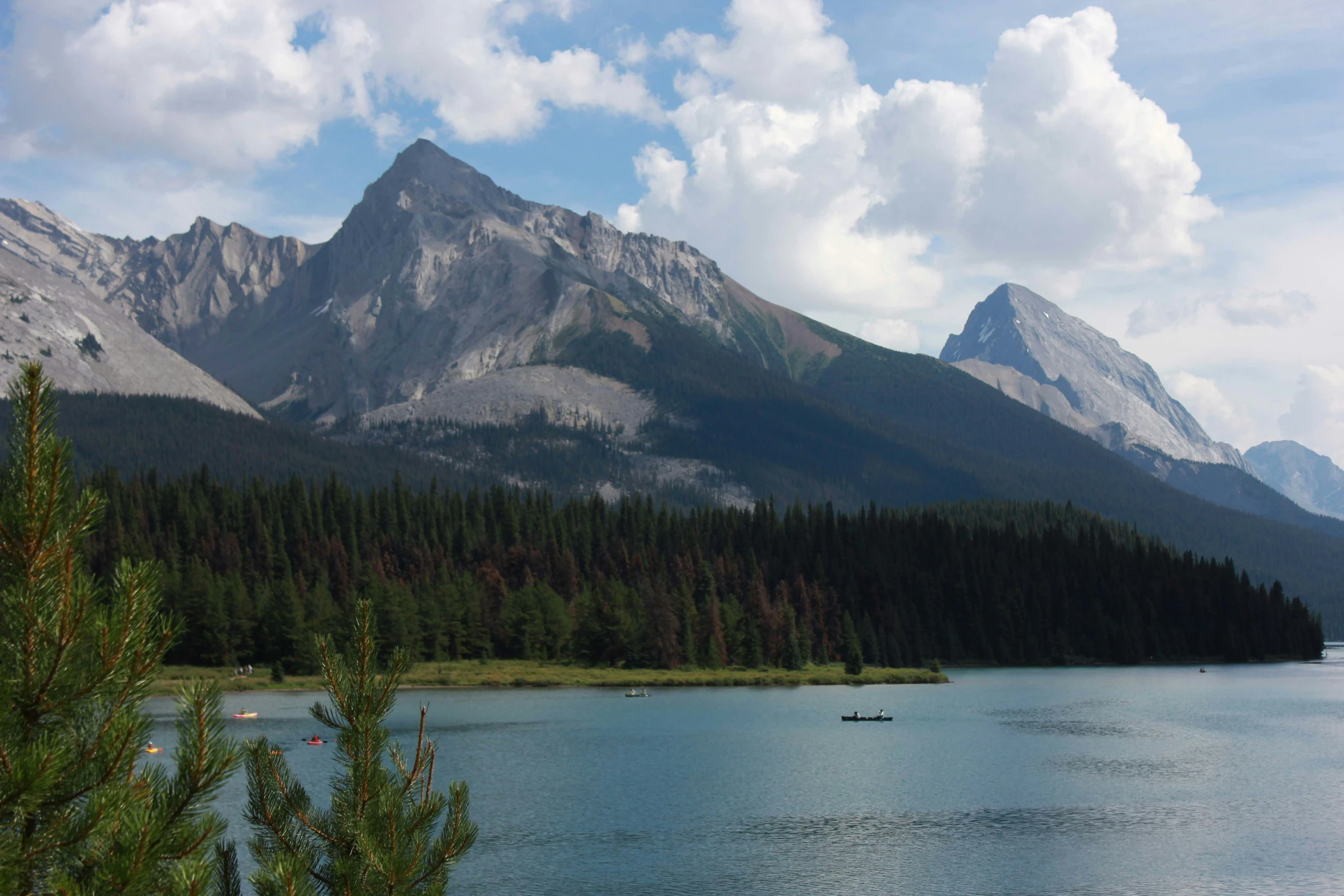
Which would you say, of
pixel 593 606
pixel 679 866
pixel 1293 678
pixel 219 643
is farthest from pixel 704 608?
pixel 679 866

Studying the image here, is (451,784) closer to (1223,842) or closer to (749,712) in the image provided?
(1223,842)

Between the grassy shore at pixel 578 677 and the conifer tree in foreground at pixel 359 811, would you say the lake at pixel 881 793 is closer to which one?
the grassy shore at pixel 578 677

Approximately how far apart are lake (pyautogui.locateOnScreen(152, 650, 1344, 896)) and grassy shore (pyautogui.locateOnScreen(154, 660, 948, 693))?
1714 cm

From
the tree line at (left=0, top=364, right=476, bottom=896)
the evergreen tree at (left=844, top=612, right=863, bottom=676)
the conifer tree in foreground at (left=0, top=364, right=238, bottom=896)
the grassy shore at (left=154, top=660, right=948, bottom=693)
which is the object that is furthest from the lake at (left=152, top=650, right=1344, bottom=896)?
the conifer tree in foreground at (left=0, top=364, right=238, bottom=896)

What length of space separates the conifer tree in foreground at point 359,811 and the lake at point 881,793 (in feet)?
132

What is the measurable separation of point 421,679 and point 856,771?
8821cm

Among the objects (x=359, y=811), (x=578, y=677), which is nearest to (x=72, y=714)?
(x=359, y=811)

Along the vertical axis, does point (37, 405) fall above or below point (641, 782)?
above

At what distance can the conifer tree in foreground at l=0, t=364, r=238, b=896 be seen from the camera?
41.7 feet

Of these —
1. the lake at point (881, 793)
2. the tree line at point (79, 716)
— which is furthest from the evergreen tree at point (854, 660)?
the tree line at point (79, 716)

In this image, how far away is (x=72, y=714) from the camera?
13188 millimetres

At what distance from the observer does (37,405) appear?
12.8 meters

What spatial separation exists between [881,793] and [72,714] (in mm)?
77536

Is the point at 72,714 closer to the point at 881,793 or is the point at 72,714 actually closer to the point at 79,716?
the point at 79,716
